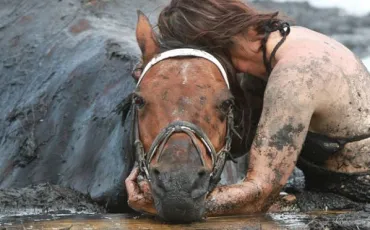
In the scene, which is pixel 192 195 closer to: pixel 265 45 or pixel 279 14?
pixel 265 45

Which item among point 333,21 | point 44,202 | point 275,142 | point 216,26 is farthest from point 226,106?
point 333,21

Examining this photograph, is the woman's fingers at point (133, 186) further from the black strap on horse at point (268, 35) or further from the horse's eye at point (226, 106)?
the black strap on horse at point (268, 35)

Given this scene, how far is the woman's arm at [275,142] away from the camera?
4.31 metres

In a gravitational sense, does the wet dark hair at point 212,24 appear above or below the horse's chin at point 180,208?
above

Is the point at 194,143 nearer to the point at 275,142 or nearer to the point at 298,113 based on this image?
the point at 275,142

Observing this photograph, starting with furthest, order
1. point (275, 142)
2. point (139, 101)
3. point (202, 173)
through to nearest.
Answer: point (275, 142), point (139, 101), point (202, 173)

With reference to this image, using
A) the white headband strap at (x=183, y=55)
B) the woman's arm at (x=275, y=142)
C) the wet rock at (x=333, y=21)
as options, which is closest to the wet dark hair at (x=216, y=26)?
the white headband strap at (x=183, y=55)

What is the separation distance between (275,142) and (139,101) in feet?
1.88

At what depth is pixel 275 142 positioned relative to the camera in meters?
4.38

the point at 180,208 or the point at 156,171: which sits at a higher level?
the point at 156,171

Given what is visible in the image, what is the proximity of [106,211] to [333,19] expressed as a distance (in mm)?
13504

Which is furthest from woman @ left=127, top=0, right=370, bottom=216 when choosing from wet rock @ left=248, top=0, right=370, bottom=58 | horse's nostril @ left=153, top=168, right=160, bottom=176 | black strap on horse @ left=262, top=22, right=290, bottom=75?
wet rock @ left=248, top=0, right=370, bottom=58

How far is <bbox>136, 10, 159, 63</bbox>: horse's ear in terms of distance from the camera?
466 cm

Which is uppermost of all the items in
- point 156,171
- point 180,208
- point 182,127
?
point 182,127
